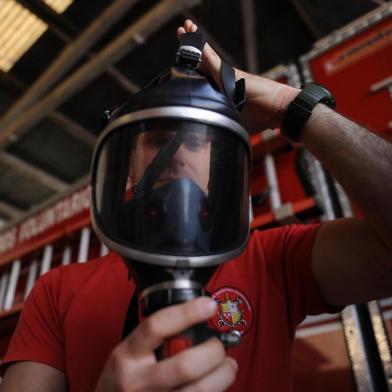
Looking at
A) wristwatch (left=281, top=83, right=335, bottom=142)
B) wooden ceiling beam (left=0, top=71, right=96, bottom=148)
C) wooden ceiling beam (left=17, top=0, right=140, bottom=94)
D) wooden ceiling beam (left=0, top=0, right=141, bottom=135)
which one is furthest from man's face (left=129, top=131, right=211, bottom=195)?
wooden ceiling beam (left=0, top=71, right=96, bottom=148)

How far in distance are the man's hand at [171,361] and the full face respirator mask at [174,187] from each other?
0.11 ft

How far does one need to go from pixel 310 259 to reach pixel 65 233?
5.12 ft

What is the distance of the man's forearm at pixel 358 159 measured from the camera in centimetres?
81

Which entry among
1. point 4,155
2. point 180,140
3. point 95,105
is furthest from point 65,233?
point 4,155

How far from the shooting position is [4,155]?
5.04m

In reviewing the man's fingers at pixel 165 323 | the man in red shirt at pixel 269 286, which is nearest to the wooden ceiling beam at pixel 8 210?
the man in red shirt at pixel 269 286

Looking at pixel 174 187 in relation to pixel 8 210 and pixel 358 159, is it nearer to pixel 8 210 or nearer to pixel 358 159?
pixel 358 159

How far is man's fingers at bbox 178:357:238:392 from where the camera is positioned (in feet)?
1.59

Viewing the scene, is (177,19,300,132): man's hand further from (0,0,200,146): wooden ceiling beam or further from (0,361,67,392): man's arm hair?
(0,0,200,146): wooden ceiling beam

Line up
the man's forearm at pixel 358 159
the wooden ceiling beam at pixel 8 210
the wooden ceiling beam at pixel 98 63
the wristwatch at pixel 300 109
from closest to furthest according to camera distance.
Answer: the man's forearm at pixel 358 159 → the wristwatch at pixel 300 109 → the wooden ceiling beam at pixel 98 63 → the wooden ceiling beam at pixel 8 210

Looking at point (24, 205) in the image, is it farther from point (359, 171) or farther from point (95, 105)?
point (359, 171)

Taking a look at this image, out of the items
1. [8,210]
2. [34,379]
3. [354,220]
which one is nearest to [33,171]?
[8,210]

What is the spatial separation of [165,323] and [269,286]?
576 mm

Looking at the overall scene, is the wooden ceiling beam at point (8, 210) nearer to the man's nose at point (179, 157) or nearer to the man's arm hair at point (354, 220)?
the man's arm hair at point (354, 220)
